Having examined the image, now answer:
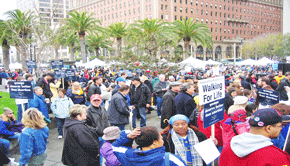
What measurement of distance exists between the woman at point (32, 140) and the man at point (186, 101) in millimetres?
2982

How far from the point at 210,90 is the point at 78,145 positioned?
2335 mm

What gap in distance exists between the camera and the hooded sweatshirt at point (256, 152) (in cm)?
201

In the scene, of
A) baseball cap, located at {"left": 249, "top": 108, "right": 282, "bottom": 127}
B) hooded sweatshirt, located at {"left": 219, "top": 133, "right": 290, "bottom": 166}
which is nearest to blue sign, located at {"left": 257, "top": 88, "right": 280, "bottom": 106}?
baseball cap, located at {"left": 249, "top": 108, "right": 282, "bottom": 127}

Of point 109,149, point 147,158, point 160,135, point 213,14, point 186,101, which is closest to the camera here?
point 147,158

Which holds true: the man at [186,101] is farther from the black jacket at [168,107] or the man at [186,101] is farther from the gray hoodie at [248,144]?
the gray hoodie at [248,144]

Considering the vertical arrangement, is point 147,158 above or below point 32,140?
above

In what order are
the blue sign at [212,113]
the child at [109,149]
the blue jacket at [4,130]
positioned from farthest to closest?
the blue jacket at [4,130] → the blue sign at [212,113] → the child at [109,149]

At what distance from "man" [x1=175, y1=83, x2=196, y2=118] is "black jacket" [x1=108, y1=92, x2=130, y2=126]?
4.97ft

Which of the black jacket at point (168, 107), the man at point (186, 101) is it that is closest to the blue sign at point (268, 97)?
the man at point (186, 101)

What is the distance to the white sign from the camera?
11.8 feet

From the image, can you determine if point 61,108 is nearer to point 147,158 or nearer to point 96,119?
point 96,119

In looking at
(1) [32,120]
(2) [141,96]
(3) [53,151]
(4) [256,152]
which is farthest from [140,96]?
(4) [256,152]

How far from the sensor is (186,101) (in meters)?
5.40

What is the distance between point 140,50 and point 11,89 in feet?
40.7
